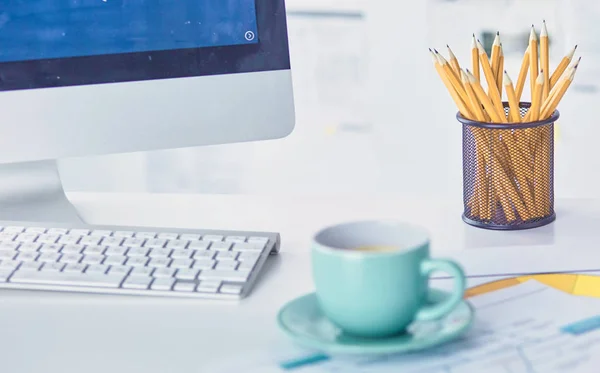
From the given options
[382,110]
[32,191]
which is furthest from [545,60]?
[382,110]

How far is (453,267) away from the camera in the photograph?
1.62 ft

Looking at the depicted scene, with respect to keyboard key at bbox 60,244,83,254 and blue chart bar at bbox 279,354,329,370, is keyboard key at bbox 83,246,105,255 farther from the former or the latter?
blue chart bar at bbox 279,354,329,370

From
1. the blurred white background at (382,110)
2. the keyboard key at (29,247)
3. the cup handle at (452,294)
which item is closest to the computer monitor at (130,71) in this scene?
the keyboard key at (29,247)

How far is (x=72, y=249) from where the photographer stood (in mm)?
680

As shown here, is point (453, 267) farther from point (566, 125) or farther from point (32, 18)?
point (566, 125)

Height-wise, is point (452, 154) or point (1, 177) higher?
point (1, 177)

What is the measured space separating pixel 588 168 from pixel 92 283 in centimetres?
146

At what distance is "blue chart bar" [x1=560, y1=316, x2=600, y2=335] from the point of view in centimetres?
53

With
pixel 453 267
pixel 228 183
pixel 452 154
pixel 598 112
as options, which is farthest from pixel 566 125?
pixel 453 267

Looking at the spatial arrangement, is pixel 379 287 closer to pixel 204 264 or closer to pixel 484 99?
pixel 204 264

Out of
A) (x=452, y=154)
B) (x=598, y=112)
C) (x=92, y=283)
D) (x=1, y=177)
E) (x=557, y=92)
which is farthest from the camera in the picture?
(x=452, y=154)

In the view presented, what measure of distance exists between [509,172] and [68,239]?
1.23ft

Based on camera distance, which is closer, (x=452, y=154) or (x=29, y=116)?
(x=29, y=116)

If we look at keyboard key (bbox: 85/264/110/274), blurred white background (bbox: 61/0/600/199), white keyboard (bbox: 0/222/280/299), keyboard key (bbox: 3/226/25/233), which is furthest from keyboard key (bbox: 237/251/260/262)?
blurred white background (bbox: 61/0/600/199)
